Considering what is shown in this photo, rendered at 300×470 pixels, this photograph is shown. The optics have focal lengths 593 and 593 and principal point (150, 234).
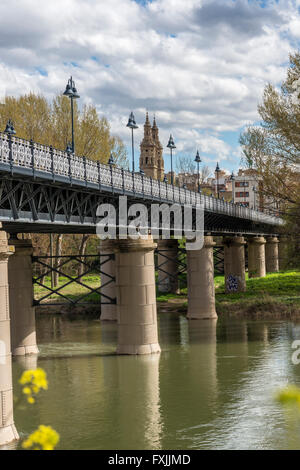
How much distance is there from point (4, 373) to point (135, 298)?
13.1m

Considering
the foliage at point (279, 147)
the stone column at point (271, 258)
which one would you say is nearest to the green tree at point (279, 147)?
the foliage at point (279, 147)

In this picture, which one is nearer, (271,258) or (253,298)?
(253,298)

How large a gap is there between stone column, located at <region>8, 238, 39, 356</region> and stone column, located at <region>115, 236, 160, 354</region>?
5443 millimetres

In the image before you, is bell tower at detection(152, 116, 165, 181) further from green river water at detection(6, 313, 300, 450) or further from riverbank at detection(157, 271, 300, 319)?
green river water at detection(6, 313, 300, 450)

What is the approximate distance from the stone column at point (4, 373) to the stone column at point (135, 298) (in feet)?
39.9

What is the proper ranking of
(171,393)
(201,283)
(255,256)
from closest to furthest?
(171,393) < (201,283) < (255,256)

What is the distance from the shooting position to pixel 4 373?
720 inches

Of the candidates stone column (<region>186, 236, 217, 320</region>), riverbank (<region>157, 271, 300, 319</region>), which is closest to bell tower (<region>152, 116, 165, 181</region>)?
riverbank (<region>157, 271, 300, 319</region>)

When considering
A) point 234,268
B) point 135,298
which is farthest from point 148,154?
point 135,298

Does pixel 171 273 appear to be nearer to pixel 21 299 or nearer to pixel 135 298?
pixel 21 299

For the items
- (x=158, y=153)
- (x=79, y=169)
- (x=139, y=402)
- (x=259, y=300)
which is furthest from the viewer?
(x=158, y=153)

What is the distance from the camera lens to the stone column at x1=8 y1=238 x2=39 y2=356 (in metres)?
32.6

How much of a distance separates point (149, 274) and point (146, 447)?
563 inches

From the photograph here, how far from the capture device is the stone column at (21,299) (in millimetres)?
32625
